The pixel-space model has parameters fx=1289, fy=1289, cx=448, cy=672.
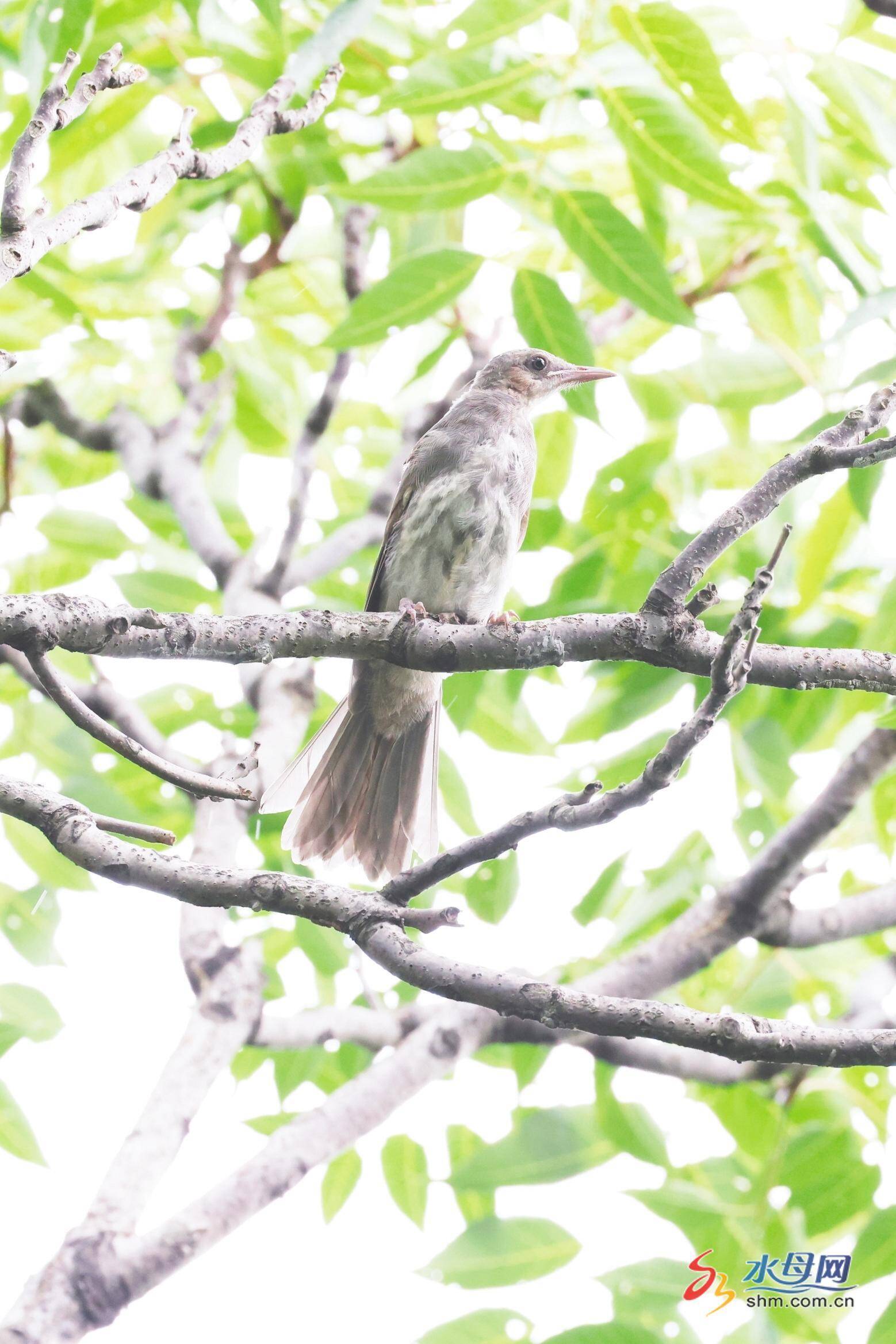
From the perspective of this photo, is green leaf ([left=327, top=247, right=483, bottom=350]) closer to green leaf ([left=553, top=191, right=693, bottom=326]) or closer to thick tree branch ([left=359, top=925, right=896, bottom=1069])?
green leaf ([left=553, top=191, right=693, bottom=326])

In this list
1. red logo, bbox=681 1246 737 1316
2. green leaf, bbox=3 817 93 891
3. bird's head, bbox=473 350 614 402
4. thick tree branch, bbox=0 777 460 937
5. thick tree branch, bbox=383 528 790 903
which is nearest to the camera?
thick tree branch, bbox=383 528 790 903

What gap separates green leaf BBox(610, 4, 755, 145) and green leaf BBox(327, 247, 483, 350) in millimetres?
759

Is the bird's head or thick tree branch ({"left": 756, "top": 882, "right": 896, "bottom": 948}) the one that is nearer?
thick tree branch ({"left": 756, "top": 882, "right": 896, "bottom": 948})

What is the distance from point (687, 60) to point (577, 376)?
66.0 inches

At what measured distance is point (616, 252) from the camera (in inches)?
150

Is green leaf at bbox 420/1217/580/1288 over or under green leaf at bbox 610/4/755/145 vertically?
under

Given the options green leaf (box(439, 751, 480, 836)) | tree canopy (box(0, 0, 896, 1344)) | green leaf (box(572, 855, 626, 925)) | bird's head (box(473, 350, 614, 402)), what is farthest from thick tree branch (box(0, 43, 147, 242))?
bird's head (box(473, 350, 614, 402))

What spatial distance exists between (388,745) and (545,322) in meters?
1.76

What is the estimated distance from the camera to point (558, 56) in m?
4.02

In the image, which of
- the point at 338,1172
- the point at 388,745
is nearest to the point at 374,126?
the point at 388,745

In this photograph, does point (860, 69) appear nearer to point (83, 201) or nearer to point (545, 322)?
point (545, 322)

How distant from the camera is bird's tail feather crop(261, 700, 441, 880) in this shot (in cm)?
437

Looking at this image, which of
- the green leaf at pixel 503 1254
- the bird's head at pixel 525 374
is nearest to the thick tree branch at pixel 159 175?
the bird's head at pixel 525 374

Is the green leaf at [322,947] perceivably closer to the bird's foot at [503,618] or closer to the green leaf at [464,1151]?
the green leaf at [464,1151]
